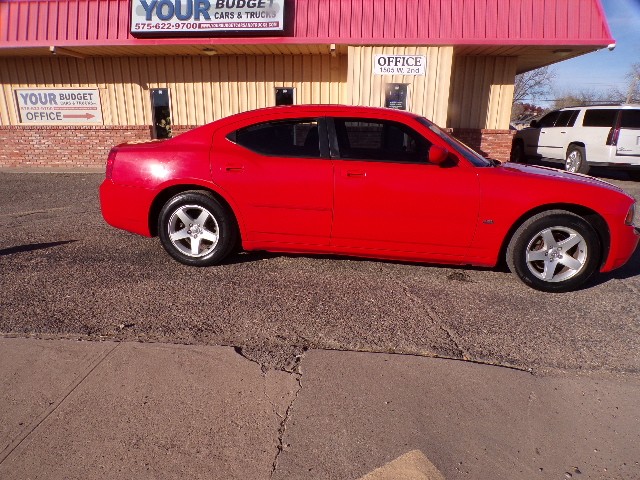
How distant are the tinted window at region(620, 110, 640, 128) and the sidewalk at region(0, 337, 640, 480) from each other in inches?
376

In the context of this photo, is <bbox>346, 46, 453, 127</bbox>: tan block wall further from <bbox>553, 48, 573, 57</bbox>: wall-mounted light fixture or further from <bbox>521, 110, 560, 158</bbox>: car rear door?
<bbox>521, 110, 560, 158</bbox>: car rear door

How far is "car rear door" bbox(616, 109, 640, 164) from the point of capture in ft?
33.2

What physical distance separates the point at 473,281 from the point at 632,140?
8.42 meters

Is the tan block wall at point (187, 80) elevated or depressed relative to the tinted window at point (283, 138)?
elevated

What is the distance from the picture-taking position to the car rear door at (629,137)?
10133 mm

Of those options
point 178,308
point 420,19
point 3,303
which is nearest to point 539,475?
point 178,308

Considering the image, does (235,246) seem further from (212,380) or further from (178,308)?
(212,380)

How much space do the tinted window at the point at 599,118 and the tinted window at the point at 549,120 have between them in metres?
1.50

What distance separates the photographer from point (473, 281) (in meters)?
4.32

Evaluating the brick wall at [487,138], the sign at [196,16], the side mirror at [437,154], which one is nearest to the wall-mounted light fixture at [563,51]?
the brick wall at [487,138]

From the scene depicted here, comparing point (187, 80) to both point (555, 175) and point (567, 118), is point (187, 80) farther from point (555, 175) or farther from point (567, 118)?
A: point (555, 175)

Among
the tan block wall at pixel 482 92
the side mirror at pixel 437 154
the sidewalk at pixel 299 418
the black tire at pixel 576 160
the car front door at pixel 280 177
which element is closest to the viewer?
the sidewalk at pixel 299 418

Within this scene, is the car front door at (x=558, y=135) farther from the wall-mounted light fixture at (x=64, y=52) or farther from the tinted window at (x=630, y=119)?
the wall-mounted light fixture at (x=64, y=52)

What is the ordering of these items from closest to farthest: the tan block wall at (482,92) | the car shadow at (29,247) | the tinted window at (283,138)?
the tinted window at (283,138) < the car shadow at (29,247) < the tan block wall at (482,92)
